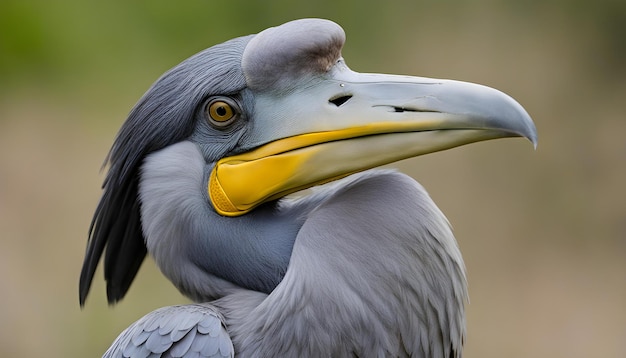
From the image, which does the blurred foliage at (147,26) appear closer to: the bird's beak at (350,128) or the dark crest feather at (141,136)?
the dark crest feather at (141,136)

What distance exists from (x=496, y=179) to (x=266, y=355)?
4.03 metres

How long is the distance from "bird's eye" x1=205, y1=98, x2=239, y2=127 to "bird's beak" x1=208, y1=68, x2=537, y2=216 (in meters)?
0.06

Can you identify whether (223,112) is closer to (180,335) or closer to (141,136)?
(141,136)

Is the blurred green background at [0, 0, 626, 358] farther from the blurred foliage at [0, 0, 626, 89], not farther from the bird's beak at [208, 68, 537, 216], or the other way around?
the bird's beak at [208, 68, 537, 216]

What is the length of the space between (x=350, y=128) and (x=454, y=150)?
408 centimetres

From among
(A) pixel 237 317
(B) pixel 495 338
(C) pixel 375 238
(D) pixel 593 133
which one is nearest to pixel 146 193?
(A) pixel 237 317

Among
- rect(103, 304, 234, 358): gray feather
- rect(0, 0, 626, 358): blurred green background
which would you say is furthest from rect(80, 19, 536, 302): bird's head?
rect(0, 0, 626, 358): blurred green background

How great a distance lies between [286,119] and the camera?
7.57ft

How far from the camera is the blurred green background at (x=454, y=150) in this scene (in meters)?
5.73

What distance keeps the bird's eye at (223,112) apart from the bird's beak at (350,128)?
0.20ft

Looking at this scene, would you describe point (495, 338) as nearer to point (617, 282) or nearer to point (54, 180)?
point (617, 282)

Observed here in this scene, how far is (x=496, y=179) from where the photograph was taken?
606 centimetres

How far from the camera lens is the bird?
7.27 feet

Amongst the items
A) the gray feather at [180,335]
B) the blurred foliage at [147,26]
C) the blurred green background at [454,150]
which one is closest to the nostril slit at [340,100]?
the gray feather at [180,335]
